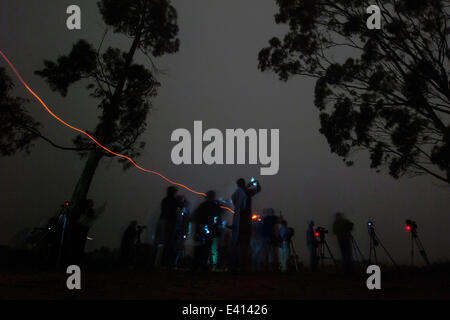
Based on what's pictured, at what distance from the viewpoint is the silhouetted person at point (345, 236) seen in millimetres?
8469

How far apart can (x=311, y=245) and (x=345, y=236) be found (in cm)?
122

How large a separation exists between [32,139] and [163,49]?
16.7 ft

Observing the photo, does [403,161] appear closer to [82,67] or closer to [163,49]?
[163,49]

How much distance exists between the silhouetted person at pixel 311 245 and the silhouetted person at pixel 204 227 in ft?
12.3

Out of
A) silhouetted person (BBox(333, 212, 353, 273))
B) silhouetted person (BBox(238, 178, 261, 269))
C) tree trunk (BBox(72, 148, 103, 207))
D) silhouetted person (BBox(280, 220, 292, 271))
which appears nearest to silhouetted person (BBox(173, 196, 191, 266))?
silhouetted person (BBox(238, 178, 261, 269))

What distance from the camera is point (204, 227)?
602 centimetres

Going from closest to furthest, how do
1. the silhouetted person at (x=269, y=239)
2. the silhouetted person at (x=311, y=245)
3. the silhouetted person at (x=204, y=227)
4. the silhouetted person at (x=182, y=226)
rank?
the silhouetted person at (x=182, y=226) → the silhouetted person at (x=204, y=227) → the silhouetted person at (x=269, y=239) → the silhouetted person at (x=311, y=245)

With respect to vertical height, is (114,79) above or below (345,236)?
above

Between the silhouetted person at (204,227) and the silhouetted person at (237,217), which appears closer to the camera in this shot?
the silhouetted person at (237,217)

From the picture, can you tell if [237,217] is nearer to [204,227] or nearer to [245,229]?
[245,229]

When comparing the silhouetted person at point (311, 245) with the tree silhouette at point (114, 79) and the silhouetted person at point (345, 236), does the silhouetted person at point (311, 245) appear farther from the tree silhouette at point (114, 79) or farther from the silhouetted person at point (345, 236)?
the tree silhouette at point (114, 79)

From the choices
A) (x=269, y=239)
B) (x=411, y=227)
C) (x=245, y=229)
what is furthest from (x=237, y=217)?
(x=411, y=227)

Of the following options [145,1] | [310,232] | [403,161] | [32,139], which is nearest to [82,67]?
[32,139]

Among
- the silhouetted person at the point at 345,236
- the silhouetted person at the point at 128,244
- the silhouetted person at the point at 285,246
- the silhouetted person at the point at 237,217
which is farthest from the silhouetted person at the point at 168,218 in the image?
the silhouetted person at the point at 345,236
